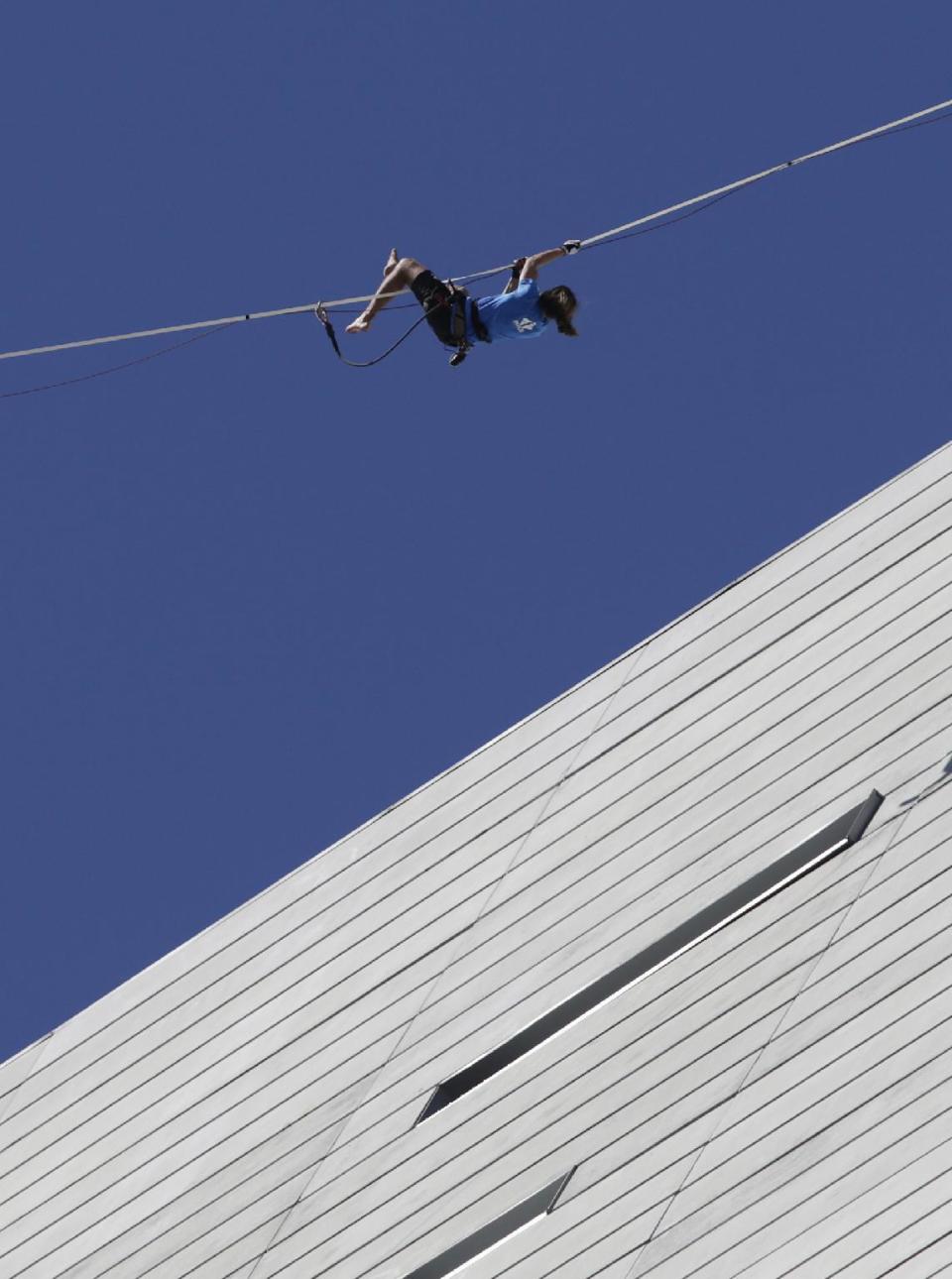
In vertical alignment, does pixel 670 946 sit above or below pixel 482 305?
below

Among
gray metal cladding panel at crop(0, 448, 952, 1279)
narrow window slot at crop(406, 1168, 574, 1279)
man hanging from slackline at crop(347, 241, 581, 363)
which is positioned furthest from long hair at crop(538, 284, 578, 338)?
narrow window slot at crop(406, 1168, 574, 1279)

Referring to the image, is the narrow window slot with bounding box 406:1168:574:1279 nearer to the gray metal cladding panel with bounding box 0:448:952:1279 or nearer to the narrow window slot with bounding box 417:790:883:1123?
the gray metal cladding panel with bounding box 0:448:952:1279

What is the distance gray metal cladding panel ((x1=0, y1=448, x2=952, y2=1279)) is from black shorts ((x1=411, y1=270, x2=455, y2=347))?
261 cm

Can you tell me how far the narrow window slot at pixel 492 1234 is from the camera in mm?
15906

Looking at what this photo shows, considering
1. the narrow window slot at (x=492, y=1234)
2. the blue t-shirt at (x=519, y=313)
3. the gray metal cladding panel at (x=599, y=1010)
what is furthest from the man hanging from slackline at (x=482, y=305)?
the narrow window slot at (x=492, y=1234)

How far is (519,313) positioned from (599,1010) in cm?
407

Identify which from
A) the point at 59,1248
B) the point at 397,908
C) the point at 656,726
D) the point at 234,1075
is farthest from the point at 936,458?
the point at 59,1248

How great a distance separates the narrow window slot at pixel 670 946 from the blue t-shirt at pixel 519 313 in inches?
135

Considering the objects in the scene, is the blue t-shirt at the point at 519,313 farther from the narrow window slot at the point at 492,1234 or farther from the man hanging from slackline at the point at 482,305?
the narrow window slot at the point at 492,1234

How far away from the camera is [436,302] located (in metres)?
18.1

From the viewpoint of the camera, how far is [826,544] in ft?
62.0

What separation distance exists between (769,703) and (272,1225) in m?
4.23

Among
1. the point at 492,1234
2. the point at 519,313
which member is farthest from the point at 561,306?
the point at 492,1234

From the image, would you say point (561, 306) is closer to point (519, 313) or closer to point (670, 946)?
point (519, 313)
